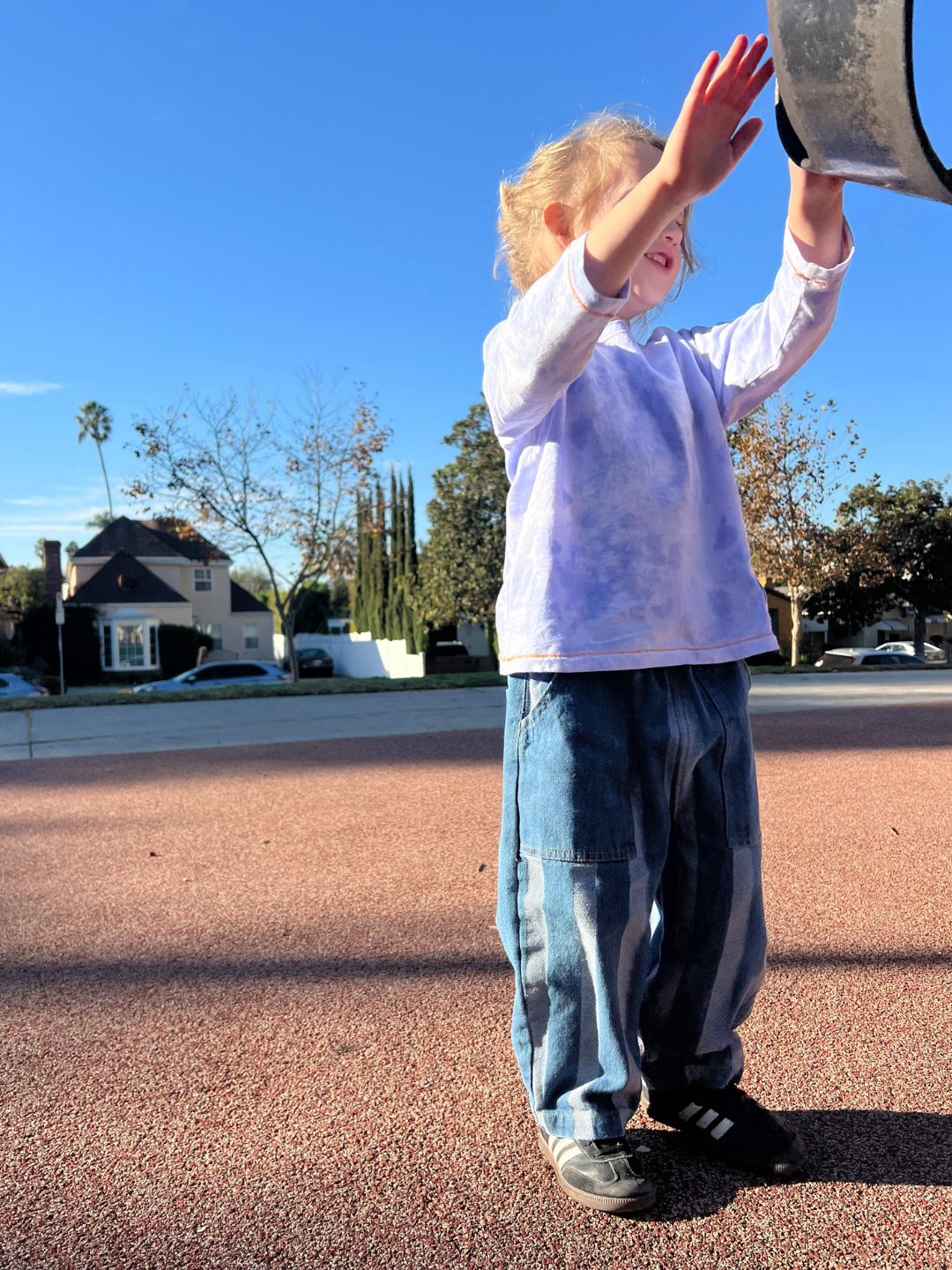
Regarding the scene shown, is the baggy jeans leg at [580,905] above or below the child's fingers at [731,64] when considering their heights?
below

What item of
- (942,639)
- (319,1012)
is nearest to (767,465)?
(319,1012)

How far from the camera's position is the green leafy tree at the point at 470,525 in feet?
94.6

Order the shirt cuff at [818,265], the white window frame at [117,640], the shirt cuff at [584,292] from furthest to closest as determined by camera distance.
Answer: the white window frame at [117,640] < the shirt cuff at [818,265] < the shirt cuff at [584,292]

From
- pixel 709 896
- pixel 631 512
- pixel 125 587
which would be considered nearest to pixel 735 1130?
pixel 709 896

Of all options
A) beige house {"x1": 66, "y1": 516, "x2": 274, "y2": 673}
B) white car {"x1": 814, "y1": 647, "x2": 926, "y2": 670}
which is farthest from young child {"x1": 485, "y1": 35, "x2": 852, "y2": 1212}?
beige house {"x1": 66, "y1": 516, "x2": 274, "y2": 673}

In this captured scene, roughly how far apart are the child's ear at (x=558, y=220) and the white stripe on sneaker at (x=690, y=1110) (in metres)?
1.52

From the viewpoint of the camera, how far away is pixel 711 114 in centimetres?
109

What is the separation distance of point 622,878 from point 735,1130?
1.70 ft

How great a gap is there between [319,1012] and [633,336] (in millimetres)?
1724

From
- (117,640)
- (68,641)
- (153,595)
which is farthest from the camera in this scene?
(153,595)

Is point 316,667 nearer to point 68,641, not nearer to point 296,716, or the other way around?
point 68,641

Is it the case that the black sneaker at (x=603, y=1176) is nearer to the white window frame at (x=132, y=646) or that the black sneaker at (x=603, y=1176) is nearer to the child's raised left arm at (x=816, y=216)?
the child's raised left arm at (x=816, y=216)

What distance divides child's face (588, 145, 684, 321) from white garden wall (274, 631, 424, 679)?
28.2 meters

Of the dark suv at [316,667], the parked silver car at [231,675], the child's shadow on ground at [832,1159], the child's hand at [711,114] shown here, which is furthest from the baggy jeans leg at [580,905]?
the dark suv at [316,667]
